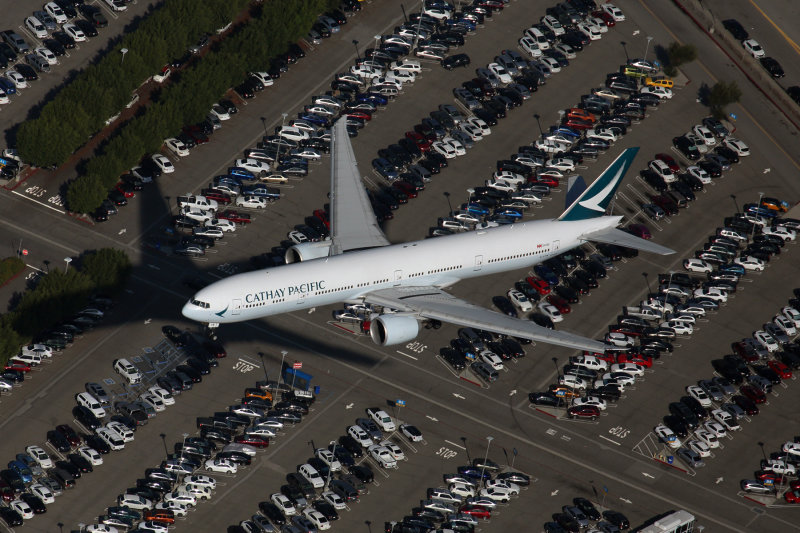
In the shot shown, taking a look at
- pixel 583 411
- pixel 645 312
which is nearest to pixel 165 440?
pixel 583 411

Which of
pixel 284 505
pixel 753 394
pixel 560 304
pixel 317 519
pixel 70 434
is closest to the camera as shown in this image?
pixel 317 519

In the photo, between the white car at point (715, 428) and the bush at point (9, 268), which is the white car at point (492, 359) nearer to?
the white car at point (715, 428)

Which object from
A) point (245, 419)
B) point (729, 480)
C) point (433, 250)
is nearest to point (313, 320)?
point (245, 419)

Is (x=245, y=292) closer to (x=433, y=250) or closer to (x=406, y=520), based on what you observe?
(x=433, y=250)

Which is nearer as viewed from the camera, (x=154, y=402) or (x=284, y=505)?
(x=284, y=505)

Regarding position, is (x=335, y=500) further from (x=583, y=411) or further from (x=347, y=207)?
(x=583, y=411)

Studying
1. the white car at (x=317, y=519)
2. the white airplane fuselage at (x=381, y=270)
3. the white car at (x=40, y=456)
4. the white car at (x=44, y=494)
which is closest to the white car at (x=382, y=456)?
the white car at (x=317, y=519)

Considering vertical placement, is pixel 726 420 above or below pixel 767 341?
below
